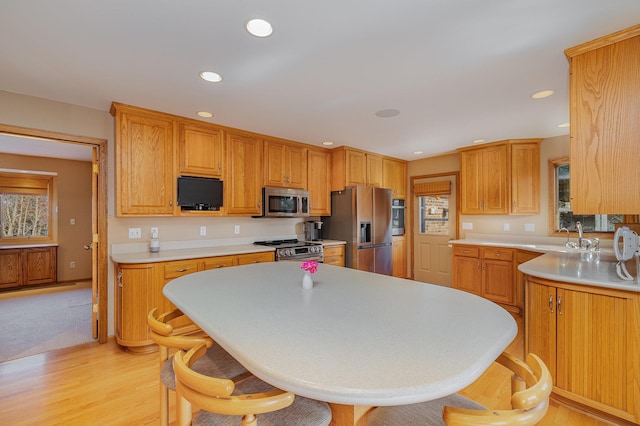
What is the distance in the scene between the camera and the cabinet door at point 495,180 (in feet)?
13.9

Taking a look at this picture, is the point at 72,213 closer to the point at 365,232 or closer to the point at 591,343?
the point at 365,232

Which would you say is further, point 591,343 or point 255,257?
point 255,257

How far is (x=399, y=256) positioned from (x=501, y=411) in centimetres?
485

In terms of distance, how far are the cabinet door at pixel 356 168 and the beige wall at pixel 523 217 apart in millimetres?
1456

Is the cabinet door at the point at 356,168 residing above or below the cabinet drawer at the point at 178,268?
above

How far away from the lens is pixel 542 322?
2053 mm

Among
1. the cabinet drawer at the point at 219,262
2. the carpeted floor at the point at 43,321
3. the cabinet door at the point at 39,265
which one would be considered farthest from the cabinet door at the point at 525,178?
the cabinet door at the point at 39,265

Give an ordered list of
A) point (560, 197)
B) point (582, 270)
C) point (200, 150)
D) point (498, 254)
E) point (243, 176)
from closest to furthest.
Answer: point (582, 270) → point (200, 150) → point (243, 176) → point (498, 254) → point (560, 197)

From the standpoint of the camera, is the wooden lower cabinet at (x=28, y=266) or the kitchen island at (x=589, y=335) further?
the wooden lower cabinet at (x=28, y=266)

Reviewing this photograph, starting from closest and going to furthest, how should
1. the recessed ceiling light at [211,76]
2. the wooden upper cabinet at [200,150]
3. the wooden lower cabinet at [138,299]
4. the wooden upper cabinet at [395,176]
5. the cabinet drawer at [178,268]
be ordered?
the recessed ceiling light at [211,76] < the wooden lower cabinet at [138,299] < the cabinet drawer at [178,268] < the wooden upper cabinet at [200,150] < the wooden upper cabinet at [395,176]

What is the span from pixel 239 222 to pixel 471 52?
3206mm

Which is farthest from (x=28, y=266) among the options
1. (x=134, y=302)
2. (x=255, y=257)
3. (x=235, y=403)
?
(x=235, y=403)

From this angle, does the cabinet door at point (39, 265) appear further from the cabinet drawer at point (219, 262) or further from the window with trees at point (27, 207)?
the cabinet drawer at point (219, 262)

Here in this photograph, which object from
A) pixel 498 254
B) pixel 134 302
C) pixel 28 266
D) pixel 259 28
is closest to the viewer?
pixel 259 28
